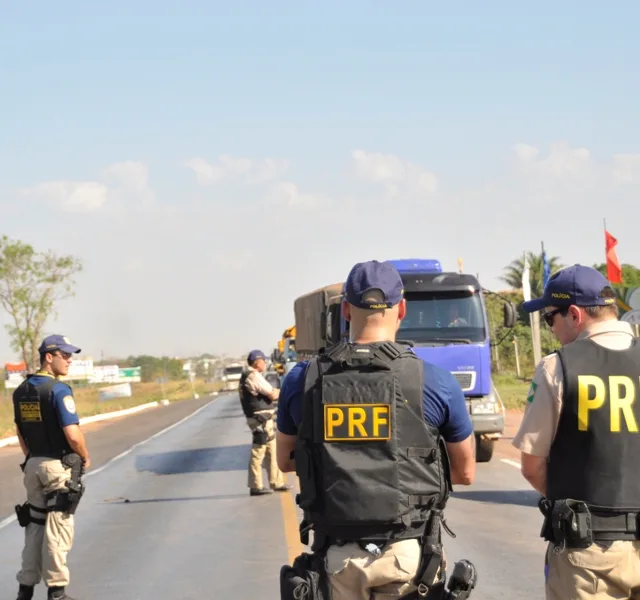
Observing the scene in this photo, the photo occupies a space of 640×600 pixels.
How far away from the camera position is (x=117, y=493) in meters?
14.8

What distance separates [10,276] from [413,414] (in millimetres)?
68925

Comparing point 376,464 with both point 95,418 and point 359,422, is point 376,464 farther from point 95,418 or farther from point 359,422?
point 95,418

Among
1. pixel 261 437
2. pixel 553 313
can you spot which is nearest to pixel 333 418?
pixel 553 313

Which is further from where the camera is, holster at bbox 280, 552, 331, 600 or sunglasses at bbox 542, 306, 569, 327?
sunglasses at bbox 542, 306, 569, 327

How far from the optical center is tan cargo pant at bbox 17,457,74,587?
24.2 feet

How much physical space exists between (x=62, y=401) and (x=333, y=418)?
13.8ft

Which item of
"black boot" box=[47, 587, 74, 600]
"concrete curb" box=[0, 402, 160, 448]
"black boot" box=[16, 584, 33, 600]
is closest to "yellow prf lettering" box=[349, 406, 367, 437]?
"black boot" box=[47, 587, 74, 600]

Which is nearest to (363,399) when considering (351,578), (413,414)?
(413,414)

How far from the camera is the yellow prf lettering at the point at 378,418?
357cm

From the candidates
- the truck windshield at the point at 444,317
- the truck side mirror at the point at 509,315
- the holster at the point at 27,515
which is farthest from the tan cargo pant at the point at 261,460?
the holster at the point at 27,515

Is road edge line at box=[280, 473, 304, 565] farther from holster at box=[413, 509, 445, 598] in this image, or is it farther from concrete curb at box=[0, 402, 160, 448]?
concrete curb at box=[0, 402, 160, 448]

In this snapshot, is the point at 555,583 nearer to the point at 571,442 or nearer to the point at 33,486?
the point at 571,442

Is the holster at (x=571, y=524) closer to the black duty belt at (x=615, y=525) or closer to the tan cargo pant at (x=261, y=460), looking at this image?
the black duty belt at (x=615, y=525)

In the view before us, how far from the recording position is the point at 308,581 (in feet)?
11.8
